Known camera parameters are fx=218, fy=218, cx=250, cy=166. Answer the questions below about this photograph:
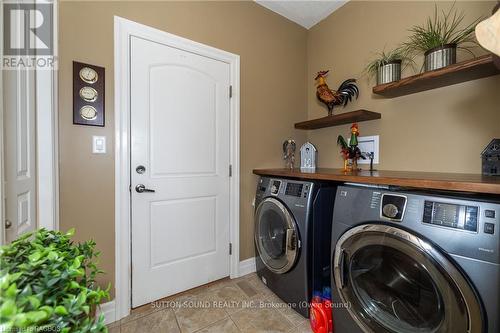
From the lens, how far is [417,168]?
62.2 inches

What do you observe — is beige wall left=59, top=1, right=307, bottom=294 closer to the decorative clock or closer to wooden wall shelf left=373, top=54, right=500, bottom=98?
the decorative clock

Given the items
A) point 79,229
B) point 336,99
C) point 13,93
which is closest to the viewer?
point 13,93

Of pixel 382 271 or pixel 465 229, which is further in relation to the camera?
pixel 382 271

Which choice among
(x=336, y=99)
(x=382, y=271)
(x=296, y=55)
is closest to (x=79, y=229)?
(x=382, y=271)

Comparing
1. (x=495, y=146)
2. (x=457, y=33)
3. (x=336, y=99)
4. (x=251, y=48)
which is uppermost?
(x=251, y=48)

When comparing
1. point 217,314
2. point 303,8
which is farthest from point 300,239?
point 303,8

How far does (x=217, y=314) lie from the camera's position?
61.2 inches

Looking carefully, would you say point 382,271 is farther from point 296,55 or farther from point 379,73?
point 296,55

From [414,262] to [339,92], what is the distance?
1.56m

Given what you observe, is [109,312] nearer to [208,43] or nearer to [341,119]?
[208,43]

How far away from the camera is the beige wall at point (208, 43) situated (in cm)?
136

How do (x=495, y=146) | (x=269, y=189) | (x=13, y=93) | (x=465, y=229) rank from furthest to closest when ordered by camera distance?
(x=269, y=189) → (x=495, y=146) → (x=13, y=93) → (x=465, y=229)

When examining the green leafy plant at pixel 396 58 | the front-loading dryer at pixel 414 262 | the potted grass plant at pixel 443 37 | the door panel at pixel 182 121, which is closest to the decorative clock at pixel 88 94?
the door panel at pixel 182 121

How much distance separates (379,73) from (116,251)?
2.28 meters
